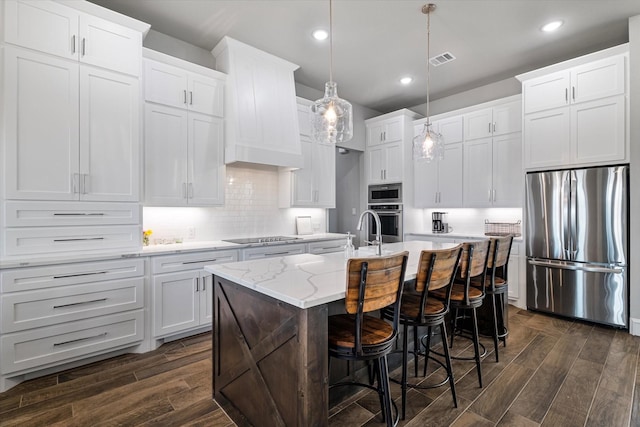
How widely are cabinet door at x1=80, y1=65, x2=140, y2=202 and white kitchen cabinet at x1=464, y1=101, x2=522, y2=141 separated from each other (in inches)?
175

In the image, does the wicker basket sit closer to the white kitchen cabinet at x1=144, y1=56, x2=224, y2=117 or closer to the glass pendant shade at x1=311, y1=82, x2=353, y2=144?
the glass pendant shade at x1=311, y1=82, x2=353, y2=144

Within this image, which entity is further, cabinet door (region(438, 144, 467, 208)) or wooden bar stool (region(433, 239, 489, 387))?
cabinet door (region(438, 144, 467, 208))

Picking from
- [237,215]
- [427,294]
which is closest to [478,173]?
[427,294]

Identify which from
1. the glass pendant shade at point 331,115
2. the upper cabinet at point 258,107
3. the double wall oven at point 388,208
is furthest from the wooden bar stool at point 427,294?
the double wall oven at point 388,208

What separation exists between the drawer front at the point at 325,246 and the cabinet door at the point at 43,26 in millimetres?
3110

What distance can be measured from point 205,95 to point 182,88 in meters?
0.25

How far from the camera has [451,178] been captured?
507cm

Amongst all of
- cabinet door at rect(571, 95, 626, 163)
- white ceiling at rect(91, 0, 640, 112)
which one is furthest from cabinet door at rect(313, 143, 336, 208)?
cabinet door at rect(571, 95, 626, 163)

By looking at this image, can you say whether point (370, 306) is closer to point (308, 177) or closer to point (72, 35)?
point (72, 35)

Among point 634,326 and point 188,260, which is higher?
point 188,260

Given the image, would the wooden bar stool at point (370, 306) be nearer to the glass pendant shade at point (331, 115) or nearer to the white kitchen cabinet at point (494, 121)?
the glass pendant shade at point (331, 115)

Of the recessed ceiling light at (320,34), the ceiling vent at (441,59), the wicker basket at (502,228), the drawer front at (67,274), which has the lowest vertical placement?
the drawer front at (67,274)

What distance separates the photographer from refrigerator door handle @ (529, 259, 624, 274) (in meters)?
3.36

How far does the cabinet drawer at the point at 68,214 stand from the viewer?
Answer: 2371mm
